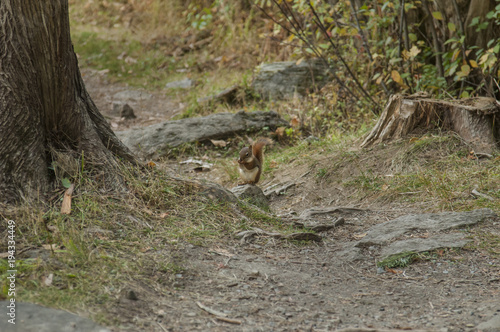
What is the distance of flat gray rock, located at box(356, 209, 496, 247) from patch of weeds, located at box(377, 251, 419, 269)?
0.28 m

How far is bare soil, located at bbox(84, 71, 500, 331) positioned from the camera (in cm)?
283

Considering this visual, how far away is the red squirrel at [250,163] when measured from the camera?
549cm

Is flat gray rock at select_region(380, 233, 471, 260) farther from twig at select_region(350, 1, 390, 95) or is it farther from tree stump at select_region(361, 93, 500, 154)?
twig at select_region(350, 1, 390, 95)

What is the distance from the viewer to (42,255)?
3.06m

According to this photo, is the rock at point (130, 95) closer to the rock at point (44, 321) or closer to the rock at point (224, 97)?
the rock at point (224, 97)

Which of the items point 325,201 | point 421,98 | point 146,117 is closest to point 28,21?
point 325,201

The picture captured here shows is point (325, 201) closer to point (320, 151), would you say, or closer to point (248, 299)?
point (320, 151)

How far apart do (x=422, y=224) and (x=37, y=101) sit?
3.19 metres

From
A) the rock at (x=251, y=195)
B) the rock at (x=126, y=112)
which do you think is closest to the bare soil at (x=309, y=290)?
the rock at (x=251, y=195)

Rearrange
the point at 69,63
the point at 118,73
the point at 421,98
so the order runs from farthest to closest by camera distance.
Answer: the point at 118,73, the point at 421,98, the point at 69,63

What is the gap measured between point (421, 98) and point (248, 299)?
405 cm

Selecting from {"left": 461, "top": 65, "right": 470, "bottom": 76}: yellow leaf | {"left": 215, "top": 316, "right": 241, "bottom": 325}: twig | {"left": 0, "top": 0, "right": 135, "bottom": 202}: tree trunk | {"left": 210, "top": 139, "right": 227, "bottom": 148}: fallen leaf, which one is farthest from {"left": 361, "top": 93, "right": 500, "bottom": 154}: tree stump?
{"left": 215, "top": 316, "right": 241, "bottom": 325}: twig

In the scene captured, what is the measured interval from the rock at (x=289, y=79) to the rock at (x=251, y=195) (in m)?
4.16

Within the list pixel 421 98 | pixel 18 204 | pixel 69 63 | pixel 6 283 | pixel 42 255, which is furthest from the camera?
pixel 421 98
